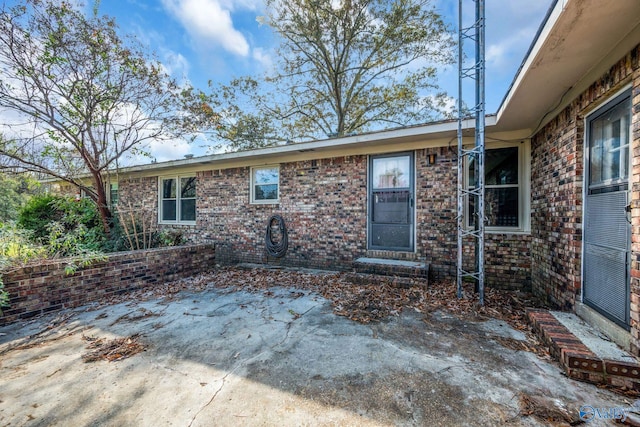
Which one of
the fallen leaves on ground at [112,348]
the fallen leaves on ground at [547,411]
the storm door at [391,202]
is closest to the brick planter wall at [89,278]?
the fallen leaves on ground at [112,348]

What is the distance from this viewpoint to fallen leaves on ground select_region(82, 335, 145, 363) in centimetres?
249

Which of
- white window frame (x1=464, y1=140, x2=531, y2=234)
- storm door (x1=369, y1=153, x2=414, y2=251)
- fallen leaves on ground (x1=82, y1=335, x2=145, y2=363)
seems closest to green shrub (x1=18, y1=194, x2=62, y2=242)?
fallen leaves on ground (x1=82, y1=335, x2=145, y2=363)

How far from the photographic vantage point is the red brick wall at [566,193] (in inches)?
86.1

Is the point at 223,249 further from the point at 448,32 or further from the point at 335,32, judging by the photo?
the point at 448,32

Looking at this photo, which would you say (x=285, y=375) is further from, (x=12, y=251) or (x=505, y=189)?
(x=505, y=189)

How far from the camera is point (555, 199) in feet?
11.9

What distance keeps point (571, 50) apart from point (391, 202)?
3496 millimetres

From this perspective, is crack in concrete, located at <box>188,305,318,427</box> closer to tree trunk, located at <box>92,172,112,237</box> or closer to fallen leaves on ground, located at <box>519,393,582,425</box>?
fallen leaves on ground, located at <box>519,393,582,425</box>

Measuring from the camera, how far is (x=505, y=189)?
4820 millimetres

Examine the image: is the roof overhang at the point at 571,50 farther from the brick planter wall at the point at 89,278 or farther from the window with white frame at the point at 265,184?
the brick planter wall at the point at 89,278

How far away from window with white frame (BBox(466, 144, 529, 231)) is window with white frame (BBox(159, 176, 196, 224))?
7539mm

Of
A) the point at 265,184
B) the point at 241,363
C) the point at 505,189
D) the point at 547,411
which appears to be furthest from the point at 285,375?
the point at 265,184

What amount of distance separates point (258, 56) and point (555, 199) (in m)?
11.4

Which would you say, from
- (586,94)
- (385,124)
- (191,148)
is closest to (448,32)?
(385,124)
